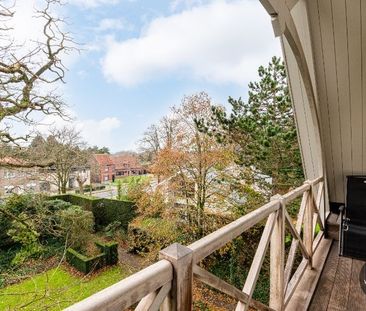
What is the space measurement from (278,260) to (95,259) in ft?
27.9

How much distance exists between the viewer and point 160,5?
848cm

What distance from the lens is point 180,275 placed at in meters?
0.76

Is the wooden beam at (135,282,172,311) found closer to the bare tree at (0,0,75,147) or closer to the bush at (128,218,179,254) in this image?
the bare tree at (0,0,75,147)

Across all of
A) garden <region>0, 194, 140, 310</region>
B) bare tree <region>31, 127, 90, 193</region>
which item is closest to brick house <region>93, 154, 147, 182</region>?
bare tree <region>31, 127, 90, 193</region>

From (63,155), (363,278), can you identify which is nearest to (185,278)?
(363,278)

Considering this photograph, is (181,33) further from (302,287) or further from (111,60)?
(302,287)

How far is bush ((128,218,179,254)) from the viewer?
752cm

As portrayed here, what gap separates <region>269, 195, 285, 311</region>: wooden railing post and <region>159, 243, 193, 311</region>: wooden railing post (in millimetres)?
988

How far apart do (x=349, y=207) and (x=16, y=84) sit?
5733 millimetres

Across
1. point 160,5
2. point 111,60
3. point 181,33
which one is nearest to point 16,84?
point 160,5

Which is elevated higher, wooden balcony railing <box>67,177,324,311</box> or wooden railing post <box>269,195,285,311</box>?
wooden balcony railing <box>67,177,324,311</box>

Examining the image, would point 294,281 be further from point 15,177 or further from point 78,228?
point 78,228

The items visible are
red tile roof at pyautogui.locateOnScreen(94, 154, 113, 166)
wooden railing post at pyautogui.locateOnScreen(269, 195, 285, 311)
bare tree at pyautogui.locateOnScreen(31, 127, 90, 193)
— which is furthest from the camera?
red tile roof at pyautogui.locateOnScreen(94, 154, 113, 166)

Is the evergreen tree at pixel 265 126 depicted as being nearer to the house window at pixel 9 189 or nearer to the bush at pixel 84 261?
the house window at pixel 9 189
